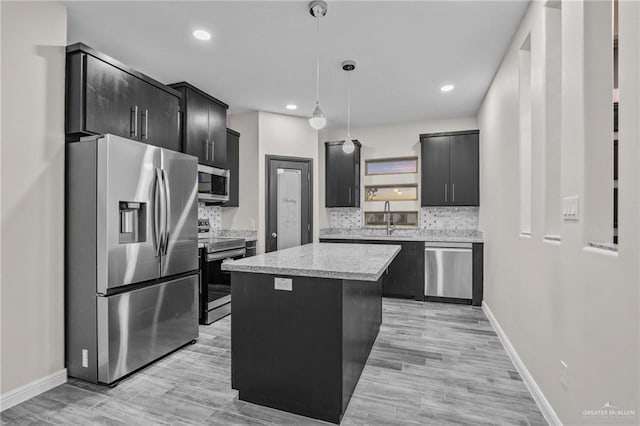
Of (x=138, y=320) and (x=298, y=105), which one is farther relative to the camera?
(x=298, y=105)

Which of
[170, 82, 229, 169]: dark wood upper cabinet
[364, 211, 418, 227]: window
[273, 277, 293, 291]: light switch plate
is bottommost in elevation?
[273, 277, 293, 291]: light switch plate

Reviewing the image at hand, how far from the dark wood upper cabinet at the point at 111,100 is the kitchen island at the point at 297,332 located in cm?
158

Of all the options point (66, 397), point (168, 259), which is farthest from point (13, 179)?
point (66, 397)

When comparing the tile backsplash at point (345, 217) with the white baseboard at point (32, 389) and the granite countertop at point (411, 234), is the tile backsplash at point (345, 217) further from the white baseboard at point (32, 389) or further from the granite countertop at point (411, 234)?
the white baseboard at point (32, 389)

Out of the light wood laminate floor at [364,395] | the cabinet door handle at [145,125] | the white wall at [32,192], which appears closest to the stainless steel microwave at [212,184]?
the cabinet door handle at [145,125]

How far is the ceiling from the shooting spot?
2.44 m

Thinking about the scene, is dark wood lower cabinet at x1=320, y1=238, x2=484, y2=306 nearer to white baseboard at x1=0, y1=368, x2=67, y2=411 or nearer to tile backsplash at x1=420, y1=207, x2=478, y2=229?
tile backsplash at x1=420, y1=207, x2=478, y2=229

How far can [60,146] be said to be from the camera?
237 cm

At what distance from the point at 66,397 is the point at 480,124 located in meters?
5.28

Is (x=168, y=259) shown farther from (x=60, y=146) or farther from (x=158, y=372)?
(x=60, y=146)

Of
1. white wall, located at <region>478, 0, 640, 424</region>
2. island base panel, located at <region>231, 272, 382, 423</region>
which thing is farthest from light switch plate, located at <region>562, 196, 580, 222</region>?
island base panel, located at <region>231, 272, 382, 423</region>

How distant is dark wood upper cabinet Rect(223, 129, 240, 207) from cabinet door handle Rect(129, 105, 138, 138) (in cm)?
185

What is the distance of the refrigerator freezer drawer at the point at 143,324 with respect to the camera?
2271 mm

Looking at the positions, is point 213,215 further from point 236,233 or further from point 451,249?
point 451,249
